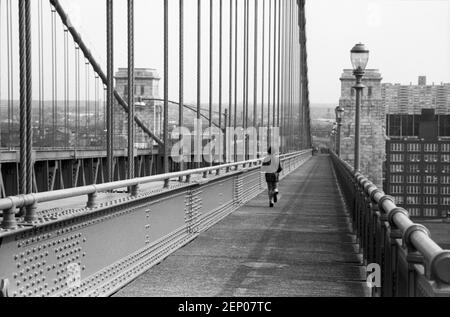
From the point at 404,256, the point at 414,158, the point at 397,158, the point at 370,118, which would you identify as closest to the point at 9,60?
the point at 404,256

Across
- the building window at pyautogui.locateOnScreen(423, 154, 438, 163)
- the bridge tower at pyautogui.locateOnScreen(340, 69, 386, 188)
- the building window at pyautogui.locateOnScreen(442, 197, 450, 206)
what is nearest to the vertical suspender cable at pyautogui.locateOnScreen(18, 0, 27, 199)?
the bridge tower at pyautogui.locateOnScreen(340, 69, 386, 188)

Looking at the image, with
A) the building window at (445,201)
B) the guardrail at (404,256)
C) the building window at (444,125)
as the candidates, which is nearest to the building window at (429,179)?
the building window at (445,201)

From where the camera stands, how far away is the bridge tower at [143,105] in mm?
24684

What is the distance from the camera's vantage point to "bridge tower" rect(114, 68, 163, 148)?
81.0ft

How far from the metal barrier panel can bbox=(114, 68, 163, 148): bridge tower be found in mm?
11547

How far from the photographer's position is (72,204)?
22.5 ft

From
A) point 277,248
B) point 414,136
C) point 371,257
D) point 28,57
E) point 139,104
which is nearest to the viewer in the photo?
point 28,57

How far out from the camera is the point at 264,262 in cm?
926

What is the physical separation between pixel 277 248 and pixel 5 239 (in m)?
5.87

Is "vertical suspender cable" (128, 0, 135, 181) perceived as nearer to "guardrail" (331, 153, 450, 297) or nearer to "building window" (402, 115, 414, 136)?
"guardrail" (331, 153, 450, 297)

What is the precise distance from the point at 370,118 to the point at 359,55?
55776mm

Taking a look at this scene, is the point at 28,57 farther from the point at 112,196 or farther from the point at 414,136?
the point at 414,136

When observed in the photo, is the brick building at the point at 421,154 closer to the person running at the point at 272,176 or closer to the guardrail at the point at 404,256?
the person running at the point at 272,176
